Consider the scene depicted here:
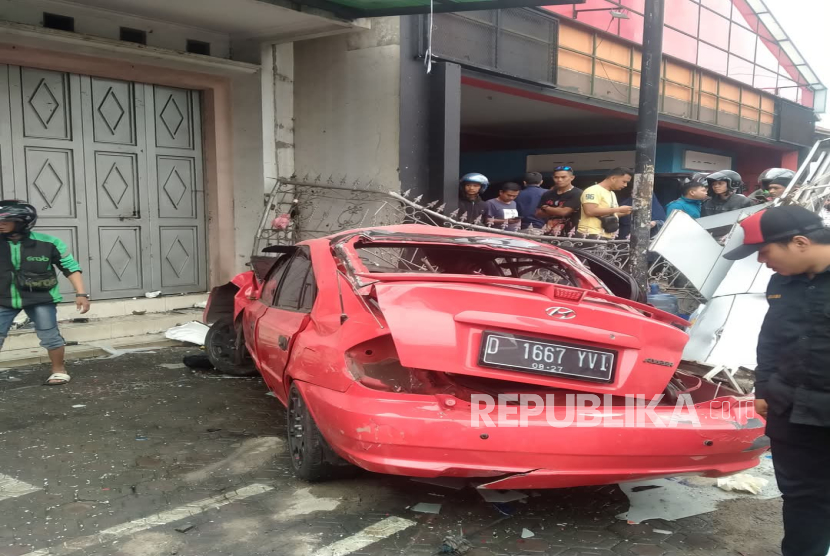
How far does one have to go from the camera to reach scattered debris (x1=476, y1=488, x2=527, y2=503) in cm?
359

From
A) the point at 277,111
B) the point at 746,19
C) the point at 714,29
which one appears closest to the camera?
→ the point at 277,111

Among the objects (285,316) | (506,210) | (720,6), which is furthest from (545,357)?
(720,6)

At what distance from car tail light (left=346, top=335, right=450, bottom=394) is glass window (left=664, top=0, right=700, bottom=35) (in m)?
14.2

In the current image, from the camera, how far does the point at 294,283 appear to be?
4.46m

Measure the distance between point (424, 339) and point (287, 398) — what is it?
1.30m

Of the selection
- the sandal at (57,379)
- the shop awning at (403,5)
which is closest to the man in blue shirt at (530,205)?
the shop awning at (403,5)

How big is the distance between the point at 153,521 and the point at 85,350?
441cm

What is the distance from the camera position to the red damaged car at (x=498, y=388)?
9.66 ft

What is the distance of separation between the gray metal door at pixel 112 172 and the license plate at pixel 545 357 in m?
6.81

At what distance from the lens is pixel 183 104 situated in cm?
922

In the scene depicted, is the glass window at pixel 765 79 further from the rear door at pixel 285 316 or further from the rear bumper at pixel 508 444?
the rear bumper at pixel 508 444

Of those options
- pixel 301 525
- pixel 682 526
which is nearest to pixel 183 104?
pixel 301 525

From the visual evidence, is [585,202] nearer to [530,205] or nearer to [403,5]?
[530,205]

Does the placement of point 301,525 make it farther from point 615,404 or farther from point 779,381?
point 779,381
